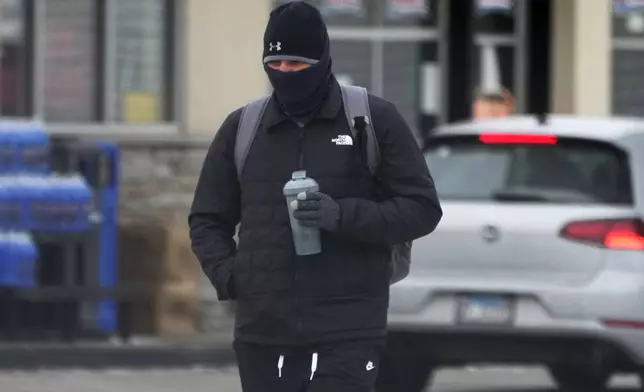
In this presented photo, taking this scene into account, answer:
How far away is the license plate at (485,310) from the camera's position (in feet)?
29.7

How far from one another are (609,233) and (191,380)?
3821 mm

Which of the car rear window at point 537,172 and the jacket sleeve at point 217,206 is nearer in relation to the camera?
the jacket sleeve at point 217,206

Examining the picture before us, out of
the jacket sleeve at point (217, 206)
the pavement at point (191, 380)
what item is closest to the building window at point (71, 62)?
the pavement at point (191, 380)

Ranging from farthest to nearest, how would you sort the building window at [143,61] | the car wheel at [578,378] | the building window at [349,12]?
1. the building window at [349,12]
2. the building window at [143,61]
3. the car wheel at [578,378]

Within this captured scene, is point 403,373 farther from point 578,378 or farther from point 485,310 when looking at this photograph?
point 578,378

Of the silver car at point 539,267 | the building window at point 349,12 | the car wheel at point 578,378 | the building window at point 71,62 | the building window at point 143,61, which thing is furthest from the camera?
the building window at point 349,12

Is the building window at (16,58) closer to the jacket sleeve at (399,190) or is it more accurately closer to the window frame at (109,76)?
the window frame at (109,76)

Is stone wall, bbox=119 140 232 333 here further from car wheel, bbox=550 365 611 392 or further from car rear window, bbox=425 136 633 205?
car rear window, bbox=425 136 633 205

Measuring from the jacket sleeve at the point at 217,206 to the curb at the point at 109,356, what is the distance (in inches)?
294

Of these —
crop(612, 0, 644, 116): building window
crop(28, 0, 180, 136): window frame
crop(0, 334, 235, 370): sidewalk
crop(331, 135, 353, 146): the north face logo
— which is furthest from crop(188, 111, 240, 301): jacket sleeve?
crop(612, 0, 644, 116): building window

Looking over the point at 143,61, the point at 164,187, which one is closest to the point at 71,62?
the point at 143,61

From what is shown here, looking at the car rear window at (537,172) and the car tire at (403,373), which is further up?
the car rear window at (537,172)

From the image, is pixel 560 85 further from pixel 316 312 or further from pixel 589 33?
pixel 316 312

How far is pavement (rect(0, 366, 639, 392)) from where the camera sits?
37.3 ft
